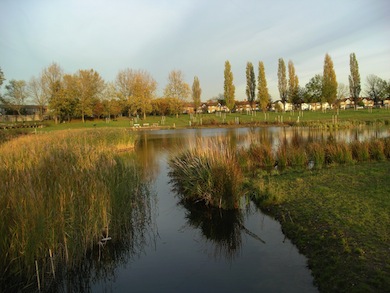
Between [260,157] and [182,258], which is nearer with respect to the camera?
[182,258]

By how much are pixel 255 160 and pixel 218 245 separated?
8.73m

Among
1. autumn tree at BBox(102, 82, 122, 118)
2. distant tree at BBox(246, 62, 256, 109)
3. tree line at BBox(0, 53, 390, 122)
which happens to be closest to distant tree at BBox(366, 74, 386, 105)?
tree line at BBox(0, 53, 390, 122)

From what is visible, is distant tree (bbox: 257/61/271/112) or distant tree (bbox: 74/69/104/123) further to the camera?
distant tree (bbox: 257/61/271/112)

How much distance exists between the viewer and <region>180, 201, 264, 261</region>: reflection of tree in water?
7.00 m

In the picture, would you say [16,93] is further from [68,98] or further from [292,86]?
[292,86]

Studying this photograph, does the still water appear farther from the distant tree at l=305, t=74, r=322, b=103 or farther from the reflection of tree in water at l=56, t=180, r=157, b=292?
the distant tree at l=305, t=74, r=322, b=103

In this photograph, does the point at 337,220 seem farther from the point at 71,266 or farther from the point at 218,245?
the point at 71,266

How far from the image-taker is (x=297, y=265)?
5.90 m

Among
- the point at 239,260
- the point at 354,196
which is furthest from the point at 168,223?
the point at 354,196

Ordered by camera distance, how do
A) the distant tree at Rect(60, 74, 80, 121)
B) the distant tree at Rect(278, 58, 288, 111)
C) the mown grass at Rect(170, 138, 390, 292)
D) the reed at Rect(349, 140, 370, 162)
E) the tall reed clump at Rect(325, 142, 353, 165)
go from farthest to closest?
the distant tree at Rect(278, 58, 288, 111) < the distant tree at Rect(60, 74, 80, 121) < the reed at Rect(349, 140, 370, 162) < the tall reed clump at Rect(325, 142, 353, 165) < the mown grass at Rect(170, 138, 390, 292)

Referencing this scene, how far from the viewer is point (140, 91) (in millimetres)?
65875

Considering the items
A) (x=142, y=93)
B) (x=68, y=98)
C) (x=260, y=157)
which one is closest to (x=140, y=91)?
(x=142, y=93)

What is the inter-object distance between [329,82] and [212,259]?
6213cm

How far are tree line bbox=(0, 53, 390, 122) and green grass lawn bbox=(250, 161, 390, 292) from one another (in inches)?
2198
